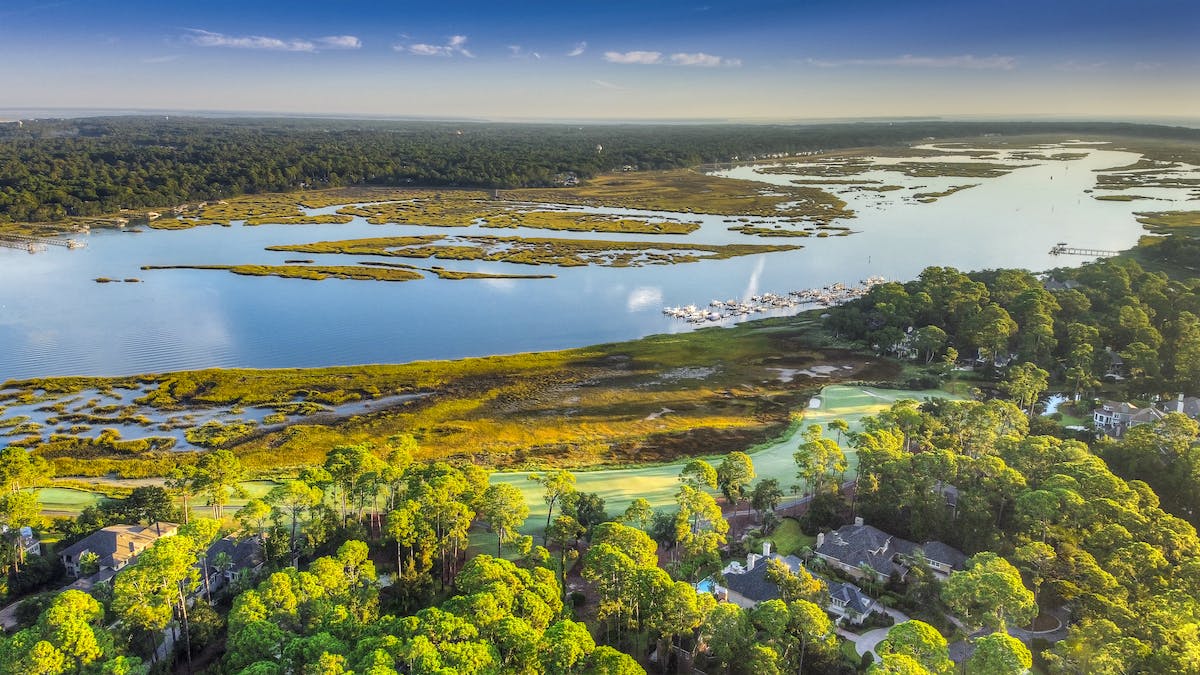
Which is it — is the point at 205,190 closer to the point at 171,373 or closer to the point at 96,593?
the point at 171,373

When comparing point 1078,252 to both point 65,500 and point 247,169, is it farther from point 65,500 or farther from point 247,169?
point 247,169

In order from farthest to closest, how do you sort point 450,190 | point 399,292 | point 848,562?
point 450,190, point 399,292, point 848,562

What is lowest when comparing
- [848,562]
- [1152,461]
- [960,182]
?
[848,562]

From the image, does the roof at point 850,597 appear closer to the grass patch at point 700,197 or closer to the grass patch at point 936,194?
the grass patch at point 700,197

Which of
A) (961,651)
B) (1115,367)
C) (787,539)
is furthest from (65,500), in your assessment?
(1115,367)

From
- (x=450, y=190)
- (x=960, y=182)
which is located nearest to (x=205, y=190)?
(x=450, y=190)

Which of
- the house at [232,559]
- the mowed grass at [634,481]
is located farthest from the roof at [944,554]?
the house at [232,559]
